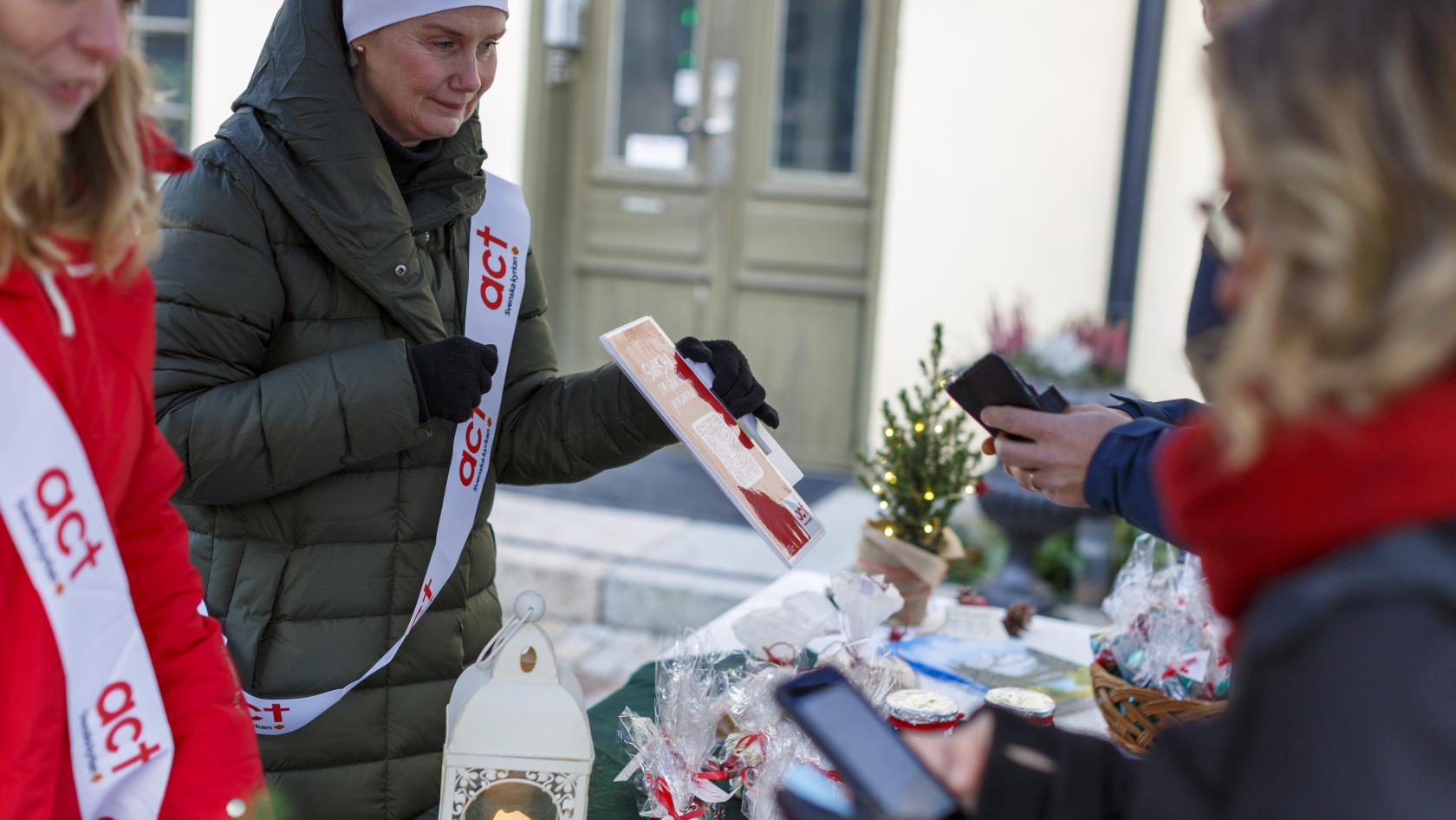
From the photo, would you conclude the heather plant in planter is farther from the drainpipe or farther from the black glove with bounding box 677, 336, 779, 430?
the drainpipe

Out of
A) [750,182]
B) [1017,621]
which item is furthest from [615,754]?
[750,182]

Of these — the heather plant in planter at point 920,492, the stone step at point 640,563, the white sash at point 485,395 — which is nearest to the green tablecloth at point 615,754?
the white sash at point 485,395

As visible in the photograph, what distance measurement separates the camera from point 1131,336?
19.0ft

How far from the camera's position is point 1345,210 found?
81cm

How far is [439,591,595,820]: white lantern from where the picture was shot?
1.45m

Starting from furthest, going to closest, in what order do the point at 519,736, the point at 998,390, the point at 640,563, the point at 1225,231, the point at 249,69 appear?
the point at 249,69 → the point at 640,563 → the point at 998,390 → the point at 519,736 → the point at 1225,231

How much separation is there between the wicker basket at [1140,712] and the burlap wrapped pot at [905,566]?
57cm

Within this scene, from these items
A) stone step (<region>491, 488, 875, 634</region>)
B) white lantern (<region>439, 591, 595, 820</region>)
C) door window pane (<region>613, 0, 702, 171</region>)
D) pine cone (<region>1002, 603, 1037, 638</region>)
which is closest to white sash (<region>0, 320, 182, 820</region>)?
white lantern (<region>439, 591, 595, 820</region>)

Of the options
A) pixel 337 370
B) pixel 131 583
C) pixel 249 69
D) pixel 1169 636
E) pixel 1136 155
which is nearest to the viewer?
pixel 131 583

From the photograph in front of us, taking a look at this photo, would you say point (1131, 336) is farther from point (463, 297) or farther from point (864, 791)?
point (864, 791)

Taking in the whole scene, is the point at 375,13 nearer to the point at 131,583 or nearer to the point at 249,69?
the point at 131,583

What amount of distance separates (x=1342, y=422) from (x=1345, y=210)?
0.13 meters

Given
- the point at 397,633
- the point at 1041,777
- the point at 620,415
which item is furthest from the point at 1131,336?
the point at 1041,777

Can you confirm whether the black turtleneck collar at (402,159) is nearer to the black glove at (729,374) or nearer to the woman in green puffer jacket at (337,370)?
the woman in green puffer jacket at (337,370)
